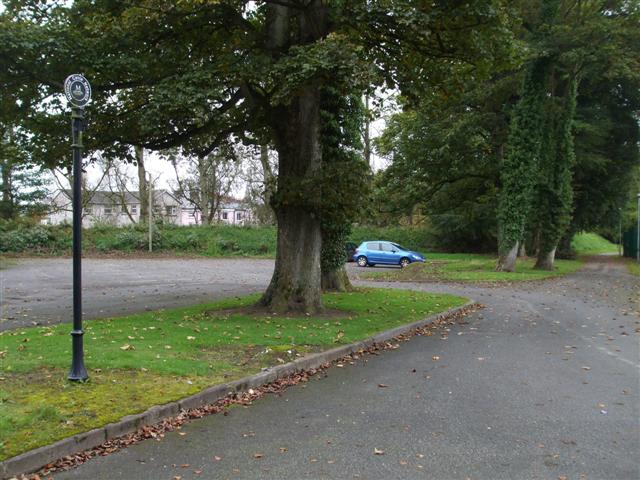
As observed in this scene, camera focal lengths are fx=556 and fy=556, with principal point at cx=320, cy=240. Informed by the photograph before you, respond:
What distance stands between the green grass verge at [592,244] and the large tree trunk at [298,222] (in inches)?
1926

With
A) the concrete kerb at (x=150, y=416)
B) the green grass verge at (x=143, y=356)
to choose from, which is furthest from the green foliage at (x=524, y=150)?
the concrete kerb at (x=150, y=416)

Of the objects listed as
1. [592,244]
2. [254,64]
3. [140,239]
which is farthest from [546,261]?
[592,244]

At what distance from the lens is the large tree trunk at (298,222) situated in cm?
1169

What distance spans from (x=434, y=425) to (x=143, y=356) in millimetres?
3983

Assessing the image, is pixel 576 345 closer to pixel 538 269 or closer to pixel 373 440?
pixel 373 440

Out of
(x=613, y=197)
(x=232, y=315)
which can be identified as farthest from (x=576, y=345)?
(x=613, y=197)

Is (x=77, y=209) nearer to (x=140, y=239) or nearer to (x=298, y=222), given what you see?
(x=298, y=222)

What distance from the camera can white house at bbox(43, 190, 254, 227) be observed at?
171ft

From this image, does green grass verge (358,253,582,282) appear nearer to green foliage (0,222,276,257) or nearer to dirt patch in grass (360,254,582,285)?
dirt patch in grass (360,254,582,285)

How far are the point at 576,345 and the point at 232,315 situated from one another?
6.58 meters

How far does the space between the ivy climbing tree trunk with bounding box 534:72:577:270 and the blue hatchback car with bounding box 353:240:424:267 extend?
331 inches

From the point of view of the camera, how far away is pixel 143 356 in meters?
7.35

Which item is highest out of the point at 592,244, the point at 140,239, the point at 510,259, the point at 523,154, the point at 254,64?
the point at 523,154

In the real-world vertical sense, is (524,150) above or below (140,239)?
above
